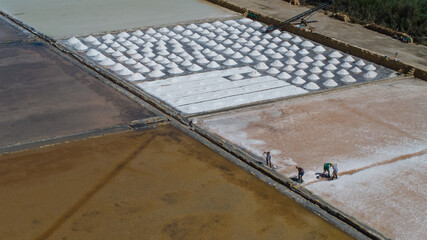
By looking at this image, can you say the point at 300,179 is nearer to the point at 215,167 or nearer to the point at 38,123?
the point at 215,167

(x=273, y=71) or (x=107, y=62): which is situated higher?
(x=273, y=71)

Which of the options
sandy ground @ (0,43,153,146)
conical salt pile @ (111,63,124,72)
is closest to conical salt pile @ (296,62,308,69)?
conical salt pile @ (111,63,124,72)

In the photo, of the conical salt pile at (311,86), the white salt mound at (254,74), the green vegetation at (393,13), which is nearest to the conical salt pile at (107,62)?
the white salt mound at (254,74)

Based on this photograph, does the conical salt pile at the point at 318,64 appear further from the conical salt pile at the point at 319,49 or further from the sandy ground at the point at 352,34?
the sandy ground at the point at 352,34

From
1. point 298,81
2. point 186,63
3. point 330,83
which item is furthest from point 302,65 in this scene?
point 186,63

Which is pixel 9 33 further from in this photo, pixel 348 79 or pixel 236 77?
pixel 348 79

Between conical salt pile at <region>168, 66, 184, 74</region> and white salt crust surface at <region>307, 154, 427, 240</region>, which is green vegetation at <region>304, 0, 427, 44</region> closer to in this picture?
conical salt pile at <region>168, 66, 184, 74</region>

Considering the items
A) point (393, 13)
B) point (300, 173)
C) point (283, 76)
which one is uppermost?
point (393, 13)
